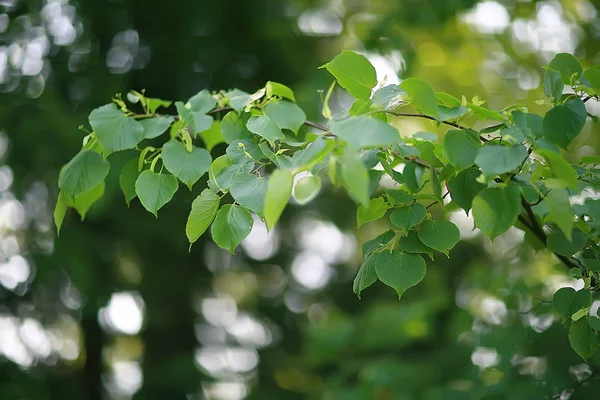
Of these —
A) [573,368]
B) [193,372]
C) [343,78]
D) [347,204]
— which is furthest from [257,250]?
[343,78]

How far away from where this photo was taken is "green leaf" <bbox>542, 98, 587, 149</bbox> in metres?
0.77

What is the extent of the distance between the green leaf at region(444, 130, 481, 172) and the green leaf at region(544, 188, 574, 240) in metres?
0.10

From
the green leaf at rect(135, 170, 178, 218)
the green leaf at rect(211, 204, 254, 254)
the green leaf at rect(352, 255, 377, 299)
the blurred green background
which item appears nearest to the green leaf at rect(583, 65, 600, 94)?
the green leaf at rect(352, 255, 377, 299)

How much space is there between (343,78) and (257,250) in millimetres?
3135

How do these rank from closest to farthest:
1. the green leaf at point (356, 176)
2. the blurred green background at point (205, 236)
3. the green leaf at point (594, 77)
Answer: the green leaf at point (356, 176), the green leaf at point (594, 77), the blurred green background at point (205, 236)

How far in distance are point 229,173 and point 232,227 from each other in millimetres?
75

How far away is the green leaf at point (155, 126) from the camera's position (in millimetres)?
987

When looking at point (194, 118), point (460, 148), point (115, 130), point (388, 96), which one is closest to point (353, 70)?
point (388, 96)

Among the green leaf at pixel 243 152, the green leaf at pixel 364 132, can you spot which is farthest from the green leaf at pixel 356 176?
the green leaf at pixel 243 152

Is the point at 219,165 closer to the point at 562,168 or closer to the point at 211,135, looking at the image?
the point at 211,135

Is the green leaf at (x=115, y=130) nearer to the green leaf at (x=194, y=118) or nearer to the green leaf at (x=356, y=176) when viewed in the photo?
the green leaf at (x=194, y=118)

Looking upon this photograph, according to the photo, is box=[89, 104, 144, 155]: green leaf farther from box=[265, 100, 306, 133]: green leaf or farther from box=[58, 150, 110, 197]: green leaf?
box=[265, 100, 306, 133]: green leaf

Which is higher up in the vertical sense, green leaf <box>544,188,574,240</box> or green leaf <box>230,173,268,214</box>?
green leaf <box>544,188,574,240</box>

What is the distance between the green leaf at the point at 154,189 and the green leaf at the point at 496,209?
0.43 m
